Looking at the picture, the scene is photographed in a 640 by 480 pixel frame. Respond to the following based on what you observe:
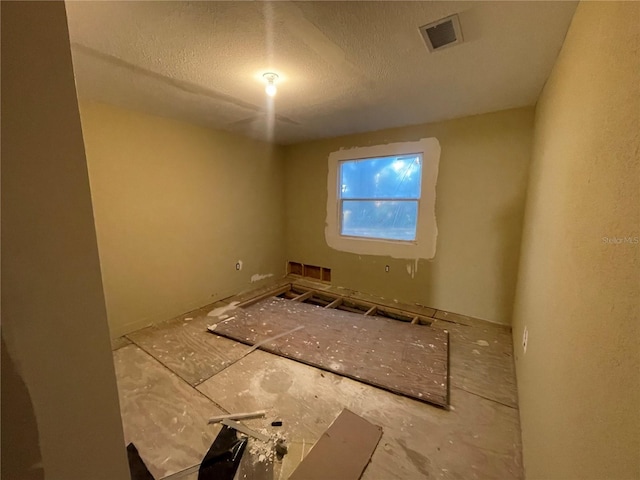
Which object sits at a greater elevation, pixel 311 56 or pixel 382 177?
pixel 311 56

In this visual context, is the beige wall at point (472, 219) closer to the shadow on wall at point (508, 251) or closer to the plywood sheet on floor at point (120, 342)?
the shadow on wall at point (508, 251)

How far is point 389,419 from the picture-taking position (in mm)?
1651

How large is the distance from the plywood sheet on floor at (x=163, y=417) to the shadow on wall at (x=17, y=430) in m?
1.18

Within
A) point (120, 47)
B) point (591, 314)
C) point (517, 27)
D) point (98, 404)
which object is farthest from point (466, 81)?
point (98, 404)

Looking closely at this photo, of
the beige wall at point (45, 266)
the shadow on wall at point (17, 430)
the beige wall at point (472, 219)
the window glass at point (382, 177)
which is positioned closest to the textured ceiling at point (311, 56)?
the beige wall at point (472, 219)

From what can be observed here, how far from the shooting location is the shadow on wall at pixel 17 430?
417 mm

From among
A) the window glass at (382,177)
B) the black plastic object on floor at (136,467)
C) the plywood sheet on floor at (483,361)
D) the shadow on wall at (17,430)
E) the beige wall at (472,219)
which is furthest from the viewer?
the window glass at (382,177)

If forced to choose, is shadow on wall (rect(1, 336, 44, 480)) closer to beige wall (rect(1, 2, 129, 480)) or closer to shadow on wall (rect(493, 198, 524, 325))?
beige wall (rect(1, 2, 129, 480))

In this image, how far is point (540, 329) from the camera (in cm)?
133

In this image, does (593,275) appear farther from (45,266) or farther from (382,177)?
(382,177)

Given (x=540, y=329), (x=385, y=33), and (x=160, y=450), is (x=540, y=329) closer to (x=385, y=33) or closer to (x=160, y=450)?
(x=385, y=33)

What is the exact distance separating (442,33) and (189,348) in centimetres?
297

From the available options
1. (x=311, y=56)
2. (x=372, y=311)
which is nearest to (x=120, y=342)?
(x=372, y=311)

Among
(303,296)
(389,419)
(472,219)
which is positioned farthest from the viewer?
(303,296)
